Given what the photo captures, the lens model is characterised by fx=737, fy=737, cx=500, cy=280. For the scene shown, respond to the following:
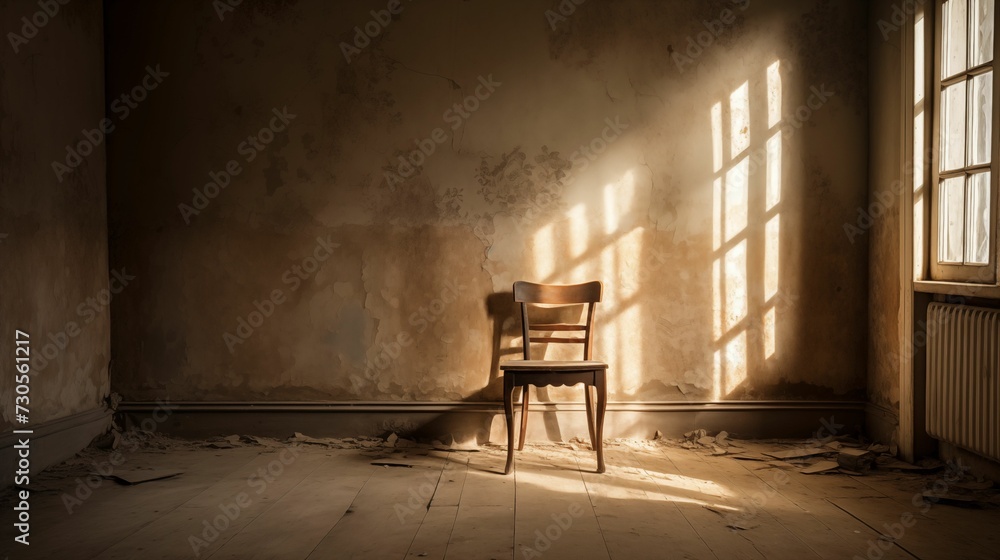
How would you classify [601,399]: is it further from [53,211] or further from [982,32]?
[53,211]

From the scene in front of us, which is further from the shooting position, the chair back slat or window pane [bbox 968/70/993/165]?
the chair back slat

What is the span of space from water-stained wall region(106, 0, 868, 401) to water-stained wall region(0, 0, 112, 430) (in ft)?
0.65

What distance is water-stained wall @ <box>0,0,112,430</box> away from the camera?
340cm

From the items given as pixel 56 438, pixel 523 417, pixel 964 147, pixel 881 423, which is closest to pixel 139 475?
pixel 56 438

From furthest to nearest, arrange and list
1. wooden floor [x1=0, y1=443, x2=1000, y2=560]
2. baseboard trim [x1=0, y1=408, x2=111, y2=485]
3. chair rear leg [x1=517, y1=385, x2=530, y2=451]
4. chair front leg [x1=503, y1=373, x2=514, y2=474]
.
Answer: chair rear leg [x1=517, y1=385, x2=530, y2=451], chair front leg [x1=503, y1=373, x2=514, y2=474], baseboard trim [x1=0, y1=408, x2=111, y2=485], wooden floor [x1=0, y1=443, x2=1000, y2=560]

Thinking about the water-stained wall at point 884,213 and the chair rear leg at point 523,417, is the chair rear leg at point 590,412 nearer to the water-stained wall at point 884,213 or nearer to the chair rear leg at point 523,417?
the chair rear leg at point 523,417

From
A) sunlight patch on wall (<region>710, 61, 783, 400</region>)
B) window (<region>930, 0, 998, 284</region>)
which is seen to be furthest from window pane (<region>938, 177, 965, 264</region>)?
sunlight patch on wall (<region>710, 61, 783, 400</region>)

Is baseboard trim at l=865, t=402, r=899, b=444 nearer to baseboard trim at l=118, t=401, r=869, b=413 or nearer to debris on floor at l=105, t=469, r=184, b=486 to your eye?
baseboard trim at l=118, t=401, r=869, b=413

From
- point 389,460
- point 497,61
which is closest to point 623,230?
point 497,61

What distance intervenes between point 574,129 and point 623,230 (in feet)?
2.08

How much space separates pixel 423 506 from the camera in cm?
303

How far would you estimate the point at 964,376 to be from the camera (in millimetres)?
3258

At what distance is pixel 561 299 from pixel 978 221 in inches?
78.2

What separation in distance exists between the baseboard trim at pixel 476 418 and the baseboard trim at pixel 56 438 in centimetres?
22
